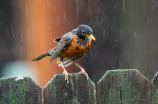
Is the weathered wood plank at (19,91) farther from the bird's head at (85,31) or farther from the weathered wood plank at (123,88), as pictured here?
the bird's head at (85,31)

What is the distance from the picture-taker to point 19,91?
239cm

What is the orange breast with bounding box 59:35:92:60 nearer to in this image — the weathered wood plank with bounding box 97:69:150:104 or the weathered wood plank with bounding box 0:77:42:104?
the weathered wood plank with bounding box 97:69:150:104

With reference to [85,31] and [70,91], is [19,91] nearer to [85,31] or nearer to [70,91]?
[70,91]

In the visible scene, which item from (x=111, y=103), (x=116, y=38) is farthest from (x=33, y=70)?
(x=111, y=103)

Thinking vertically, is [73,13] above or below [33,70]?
above

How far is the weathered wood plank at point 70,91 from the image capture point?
2.46 metres

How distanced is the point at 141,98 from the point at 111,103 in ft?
0.75

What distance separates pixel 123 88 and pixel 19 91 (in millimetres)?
761

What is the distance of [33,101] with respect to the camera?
2.42 meters

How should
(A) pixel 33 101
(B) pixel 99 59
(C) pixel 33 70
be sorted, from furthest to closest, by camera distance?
1. (C) pixel 33 70
2. (B) pixel 99 59
3. (A) pixel 33 101

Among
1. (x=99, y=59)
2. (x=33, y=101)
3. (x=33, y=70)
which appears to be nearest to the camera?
(x=33, y=101)

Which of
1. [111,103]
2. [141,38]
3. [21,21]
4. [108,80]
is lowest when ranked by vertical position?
[111,103]

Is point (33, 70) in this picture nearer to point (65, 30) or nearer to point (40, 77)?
point (40, 77)

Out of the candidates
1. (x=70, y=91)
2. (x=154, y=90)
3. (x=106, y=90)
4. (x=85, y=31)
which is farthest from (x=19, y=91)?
(x=85, y=31)
